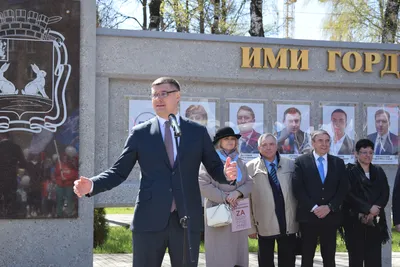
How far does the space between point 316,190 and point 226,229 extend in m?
Answer: 1.24

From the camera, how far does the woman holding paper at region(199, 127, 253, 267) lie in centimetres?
711

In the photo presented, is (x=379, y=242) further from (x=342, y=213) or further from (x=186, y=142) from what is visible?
(x=186, y=142)

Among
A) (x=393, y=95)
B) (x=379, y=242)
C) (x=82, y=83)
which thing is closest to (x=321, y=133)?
(x=379, y=242)

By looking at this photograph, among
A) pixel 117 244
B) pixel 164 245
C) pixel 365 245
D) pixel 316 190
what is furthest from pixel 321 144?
pixel 117 244

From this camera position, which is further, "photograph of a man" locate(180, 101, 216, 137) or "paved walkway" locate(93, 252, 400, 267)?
"paved walkway" locate(93, 252, 400, 267)

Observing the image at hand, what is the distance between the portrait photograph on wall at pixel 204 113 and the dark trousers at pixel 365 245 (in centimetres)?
236

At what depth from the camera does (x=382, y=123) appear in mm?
9672

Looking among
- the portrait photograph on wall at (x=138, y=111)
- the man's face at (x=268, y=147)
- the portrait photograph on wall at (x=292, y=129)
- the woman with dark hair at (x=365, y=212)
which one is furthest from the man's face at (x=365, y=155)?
the portrait photograph on wall at (x=138, y=111)

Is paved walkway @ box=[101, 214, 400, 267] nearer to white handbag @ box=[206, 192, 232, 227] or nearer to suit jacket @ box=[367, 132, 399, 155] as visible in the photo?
suit jacket @ box=[367, 132, 399, 155]

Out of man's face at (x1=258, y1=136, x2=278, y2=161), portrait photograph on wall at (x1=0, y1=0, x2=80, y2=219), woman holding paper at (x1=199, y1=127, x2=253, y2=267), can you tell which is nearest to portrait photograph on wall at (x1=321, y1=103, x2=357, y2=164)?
man's face at (x1=258, y1=136, x2=278, y2=161)

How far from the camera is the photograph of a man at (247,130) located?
909cm

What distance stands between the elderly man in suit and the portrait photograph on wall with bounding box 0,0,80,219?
147 inches

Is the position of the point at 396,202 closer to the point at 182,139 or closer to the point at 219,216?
the point at 219,216

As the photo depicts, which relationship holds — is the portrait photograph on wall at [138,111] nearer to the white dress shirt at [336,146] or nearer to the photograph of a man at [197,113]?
the photograph of a man at [197,113]
